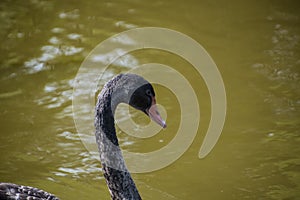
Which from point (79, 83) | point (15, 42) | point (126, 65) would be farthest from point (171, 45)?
point (15, 42)

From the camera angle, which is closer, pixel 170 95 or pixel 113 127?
pixel 113 127

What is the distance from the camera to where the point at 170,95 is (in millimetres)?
7121

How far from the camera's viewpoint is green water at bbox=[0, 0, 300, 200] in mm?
5879

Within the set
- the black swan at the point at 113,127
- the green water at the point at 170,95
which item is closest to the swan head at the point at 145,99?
the black swan at the point at 113,127

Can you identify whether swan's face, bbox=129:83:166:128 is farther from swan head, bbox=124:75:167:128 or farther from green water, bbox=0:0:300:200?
green water, bbox=0:0:300:200

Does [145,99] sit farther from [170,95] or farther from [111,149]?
[170,95]

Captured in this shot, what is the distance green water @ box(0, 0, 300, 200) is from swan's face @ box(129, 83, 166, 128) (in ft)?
3.42

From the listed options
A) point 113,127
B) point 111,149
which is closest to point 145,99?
point 113,127

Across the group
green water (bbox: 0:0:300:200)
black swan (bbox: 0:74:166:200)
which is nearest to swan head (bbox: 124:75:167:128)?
black swan (bbox: 0:74:166:200)

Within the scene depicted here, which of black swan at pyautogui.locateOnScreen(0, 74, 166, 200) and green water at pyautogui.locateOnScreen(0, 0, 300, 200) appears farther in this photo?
green water at pyautogui.locateOnScreen(0, 0, 300, 200)

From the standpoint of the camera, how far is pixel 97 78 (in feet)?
24.3

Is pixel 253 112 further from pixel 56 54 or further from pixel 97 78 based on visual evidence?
pixel 56 54

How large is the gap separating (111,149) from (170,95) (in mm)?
2390

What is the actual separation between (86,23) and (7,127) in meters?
2.44
